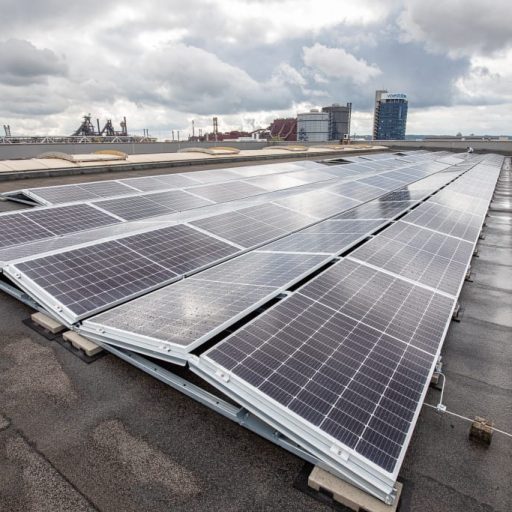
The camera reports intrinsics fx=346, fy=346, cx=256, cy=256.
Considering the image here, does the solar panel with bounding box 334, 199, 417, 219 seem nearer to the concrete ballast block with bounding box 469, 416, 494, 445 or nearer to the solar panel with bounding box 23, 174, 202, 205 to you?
the concrete ballast block with bounding box 469, 416, 494, 445

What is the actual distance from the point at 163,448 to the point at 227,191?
788 inches

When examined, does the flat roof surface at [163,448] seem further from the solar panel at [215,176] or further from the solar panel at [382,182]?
the solar panel at [382,182]

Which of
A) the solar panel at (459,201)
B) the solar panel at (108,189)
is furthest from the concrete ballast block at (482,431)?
the solar panel at (108,189)

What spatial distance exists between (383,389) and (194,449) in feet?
11.8

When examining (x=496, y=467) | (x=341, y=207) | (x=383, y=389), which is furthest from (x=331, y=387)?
(x=341, y=207)

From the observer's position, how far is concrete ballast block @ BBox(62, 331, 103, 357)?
28.9ft

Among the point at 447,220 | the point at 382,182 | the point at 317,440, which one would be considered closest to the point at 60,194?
the point at 317,440

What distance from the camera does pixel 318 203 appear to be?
20859mm

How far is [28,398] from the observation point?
7594mm

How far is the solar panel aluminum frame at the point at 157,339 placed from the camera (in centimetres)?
655

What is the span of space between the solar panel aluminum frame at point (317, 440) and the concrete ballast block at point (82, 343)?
4.17 m

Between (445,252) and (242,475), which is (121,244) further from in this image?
(445,252)

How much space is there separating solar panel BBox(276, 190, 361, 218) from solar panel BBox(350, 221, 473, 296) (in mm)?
4903

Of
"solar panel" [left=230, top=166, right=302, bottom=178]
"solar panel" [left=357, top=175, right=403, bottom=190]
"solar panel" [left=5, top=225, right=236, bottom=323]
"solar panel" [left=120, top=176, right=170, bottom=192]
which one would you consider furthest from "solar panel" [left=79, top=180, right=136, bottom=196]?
"solar panel" [left=357, top=175, right=403, bottom=190]
